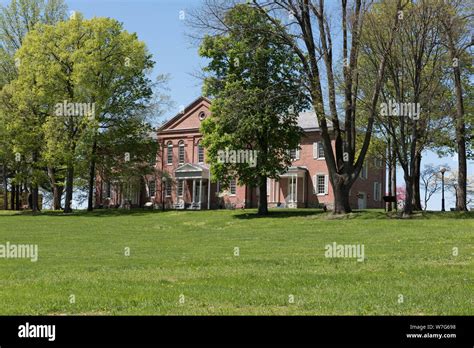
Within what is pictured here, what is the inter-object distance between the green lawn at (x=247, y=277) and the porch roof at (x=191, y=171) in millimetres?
32728

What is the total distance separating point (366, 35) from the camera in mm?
31359

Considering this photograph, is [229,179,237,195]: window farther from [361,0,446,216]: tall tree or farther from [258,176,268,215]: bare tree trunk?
[361,0,446,216]: tall tree

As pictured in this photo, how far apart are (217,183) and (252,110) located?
18.3 metres

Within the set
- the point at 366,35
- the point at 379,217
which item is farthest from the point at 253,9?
the point at 379,217

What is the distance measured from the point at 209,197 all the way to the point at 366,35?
91.7 feet

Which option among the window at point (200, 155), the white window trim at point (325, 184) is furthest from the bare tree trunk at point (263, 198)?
the window at point (200, 155)

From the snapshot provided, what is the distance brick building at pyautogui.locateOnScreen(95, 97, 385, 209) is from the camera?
52.2 metres

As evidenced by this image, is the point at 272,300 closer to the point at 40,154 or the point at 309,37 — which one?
the point at 309,37

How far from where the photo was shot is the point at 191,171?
186 feet

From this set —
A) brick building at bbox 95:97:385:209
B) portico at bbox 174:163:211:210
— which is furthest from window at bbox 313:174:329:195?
portico at bbox 174:163:211:210

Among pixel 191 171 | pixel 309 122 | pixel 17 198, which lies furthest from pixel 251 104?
pixel 17 198

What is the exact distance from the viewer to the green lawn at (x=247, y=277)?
8.87 meters

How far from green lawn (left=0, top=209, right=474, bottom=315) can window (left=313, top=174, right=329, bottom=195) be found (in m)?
28.0

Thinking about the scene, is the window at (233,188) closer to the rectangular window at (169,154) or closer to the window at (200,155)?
the window at (200,155)
